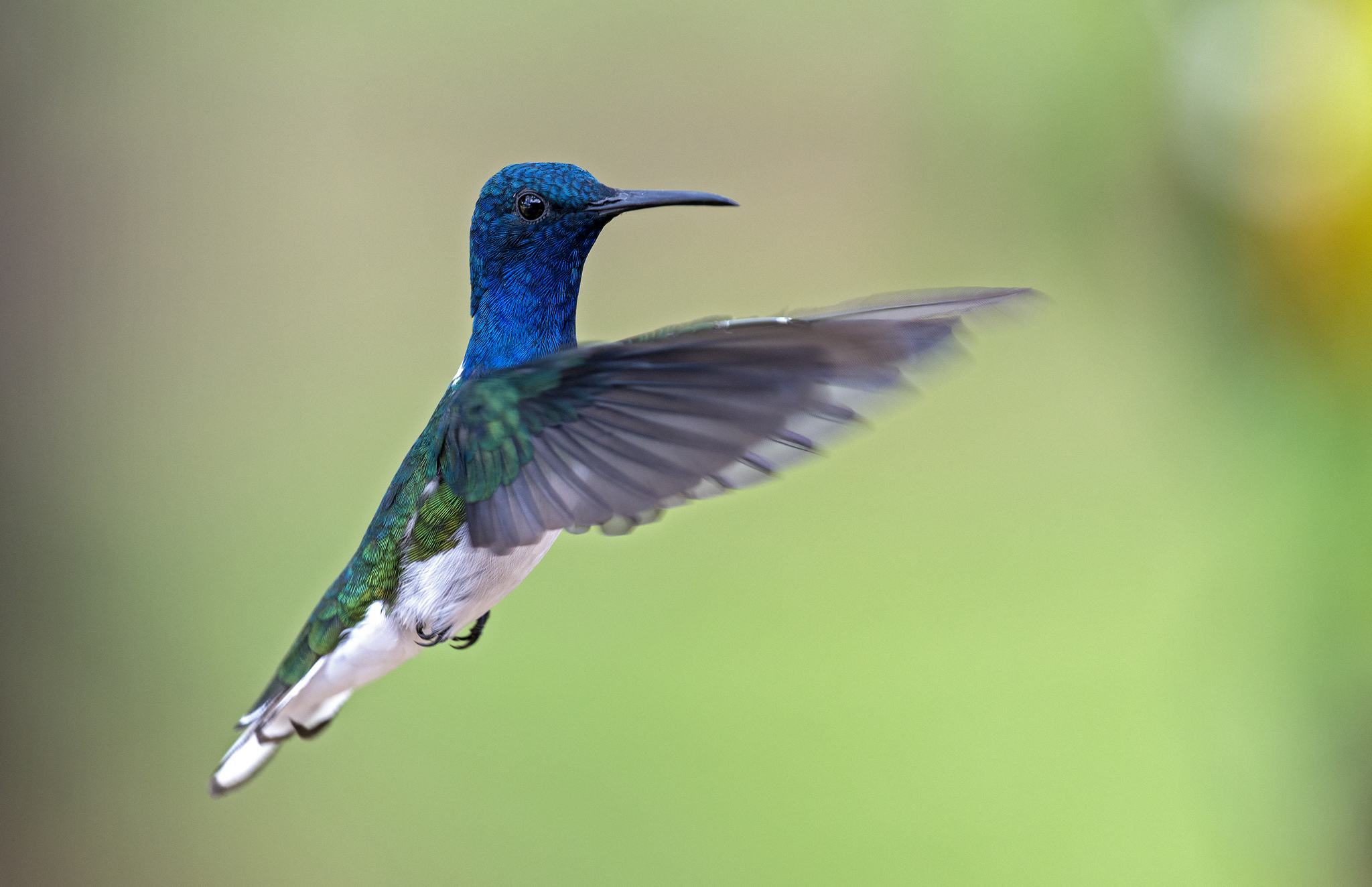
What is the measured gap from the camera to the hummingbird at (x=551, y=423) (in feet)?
1.40

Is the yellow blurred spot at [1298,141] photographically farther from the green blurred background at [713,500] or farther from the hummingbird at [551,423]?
the hummingbird at [551,423]

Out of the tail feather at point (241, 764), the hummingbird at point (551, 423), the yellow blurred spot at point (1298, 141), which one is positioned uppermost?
the yellow blurred spot at point (1298, 141)

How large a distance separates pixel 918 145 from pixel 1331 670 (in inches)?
48.5

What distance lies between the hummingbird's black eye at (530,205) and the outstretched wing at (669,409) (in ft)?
0.29

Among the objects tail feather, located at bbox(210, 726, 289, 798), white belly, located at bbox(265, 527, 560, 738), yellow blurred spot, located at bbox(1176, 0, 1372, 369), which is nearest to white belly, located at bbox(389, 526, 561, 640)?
A: white belly, located at bbox(265, 527, 560, 738)

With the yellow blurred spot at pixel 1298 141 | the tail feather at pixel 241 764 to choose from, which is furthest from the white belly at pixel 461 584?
the yellow blurred spot at pixel 1298 141

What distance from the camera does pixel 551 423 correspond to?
0.50 metres

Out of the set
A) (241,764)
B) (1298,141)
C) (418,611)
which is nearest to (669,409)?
(418,611)

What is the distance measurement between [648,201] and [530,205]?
0.07 metres

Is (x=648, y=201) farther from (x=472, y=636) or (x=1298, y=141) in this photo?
(x=1298, y=141)

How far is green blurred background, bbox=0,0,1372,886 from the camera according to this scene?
1.25 metres

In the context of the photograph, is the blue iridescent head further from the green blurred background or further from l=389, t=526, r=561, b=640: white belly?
the green blurred background

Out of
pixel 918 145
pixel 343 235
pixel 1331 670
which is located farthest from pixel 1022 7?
pixel 343 235

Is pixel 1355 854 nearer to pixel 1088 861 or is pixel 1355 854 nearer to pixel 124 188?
pixel 1088 861
